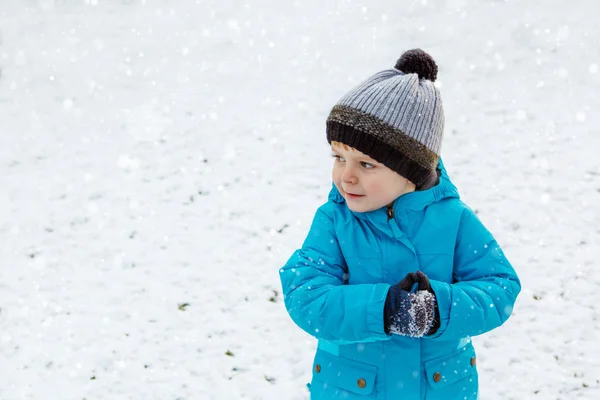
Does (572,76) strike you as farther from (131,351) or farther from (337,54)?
(131,351)

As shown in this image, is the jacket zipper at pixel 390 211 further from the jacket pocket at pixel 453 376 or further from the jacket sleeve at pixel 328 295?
the jacket pocket at pixel 453 376

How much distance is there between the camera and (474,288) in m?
1.93

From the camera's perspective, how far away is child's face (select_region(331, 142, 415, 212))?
6.50 ft

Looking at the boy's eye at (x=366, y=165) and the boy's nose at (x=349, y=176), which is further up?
the boy's eye at (x=366, y=165)

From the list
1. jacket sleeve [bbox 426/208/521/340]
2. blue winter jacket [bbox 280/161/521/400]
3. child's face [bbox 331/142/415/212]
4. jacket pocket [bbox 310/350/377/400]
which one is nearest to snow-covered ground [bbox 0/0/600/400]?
jacket pocket [bbox 310/350/377/400]

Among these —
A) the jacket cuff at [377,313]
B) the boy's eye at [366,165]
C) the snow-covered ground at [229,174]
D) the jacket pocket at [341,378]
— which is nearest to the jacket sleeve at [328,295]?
the jacket cuff at [377,313]

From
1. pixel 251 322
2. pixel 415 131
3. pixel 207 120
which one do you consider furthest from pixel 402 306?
pixel 207 120

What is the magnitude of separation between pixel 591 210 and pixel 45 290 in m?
5.21

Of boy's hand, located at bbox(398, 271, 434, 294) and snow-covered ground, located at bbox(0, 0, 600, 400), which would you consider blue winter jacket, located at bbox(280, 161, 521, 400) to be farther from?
snow-covered ground, located at bbox(0, 0, 600, 400)

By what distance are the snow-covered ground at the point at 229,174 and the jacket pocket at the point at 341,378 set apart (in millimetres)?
2507

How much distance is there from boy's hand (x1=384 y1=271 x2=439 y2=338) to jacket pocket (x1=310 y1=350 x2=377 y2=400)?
25 cm

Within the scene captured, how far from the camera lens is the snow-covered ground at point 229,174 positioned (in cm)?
491

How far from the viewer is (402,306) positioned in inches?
71.3

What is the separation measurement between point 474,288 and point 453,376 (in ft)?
1.12
